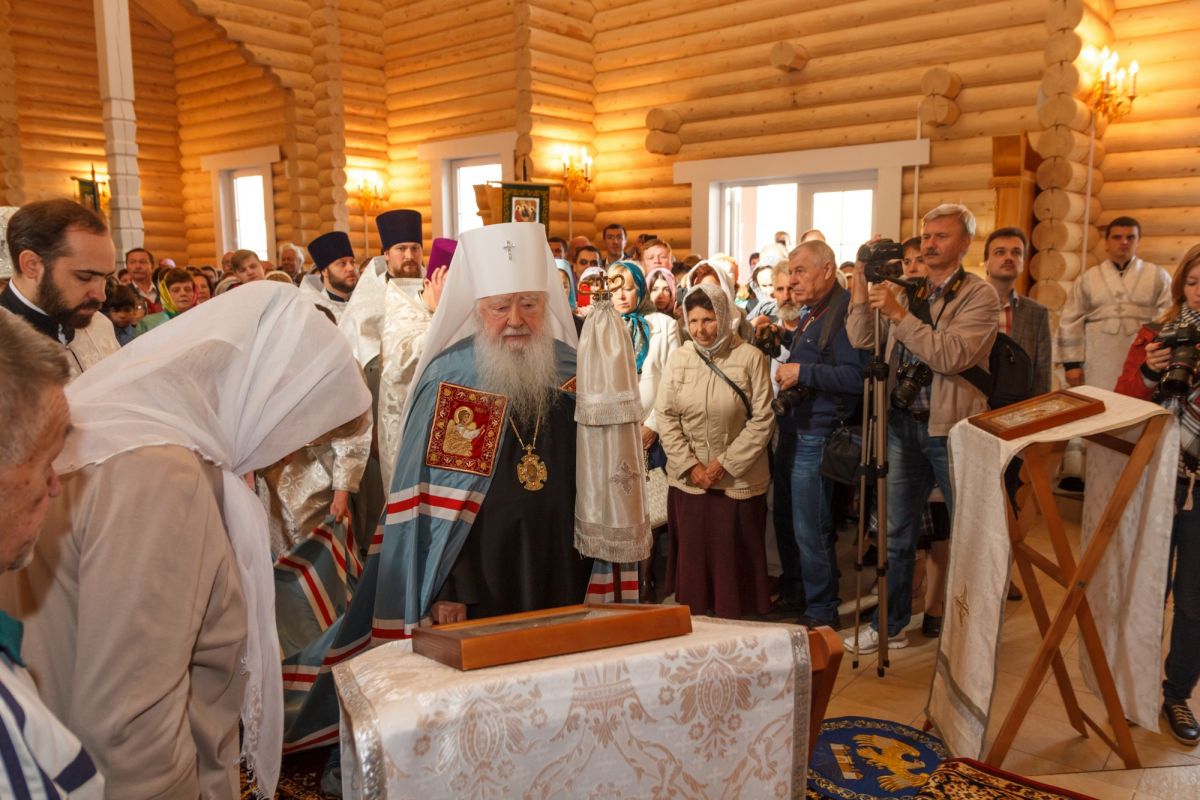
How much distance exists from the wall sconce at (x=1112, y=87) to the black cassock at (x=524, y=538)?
6761 millimetres

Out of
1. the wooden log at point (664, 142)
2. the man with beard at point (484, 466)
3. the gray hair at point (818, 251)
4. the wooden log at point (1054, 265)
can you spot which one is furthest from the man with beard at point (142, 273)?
the wooden log at point (1054, 265)

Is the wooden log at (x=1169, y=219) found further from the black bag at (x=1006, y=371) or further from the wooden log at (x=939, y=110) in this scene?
the black bag at (x=1006, y=371)

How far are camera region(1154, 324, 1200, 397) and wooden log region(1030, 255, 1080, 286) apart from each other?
4747 millimetres

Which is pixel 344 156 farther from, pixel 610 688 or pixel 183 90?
pixel 610 688

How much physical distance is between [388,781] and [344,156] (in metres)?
12.7

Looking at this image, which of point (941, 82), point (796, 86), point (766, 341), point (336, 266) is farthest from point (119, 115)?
point (941, 82)

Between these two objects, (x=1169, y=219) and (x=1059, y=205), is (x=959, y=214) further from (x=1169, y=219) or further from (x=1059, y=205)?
(x=1169, y=219)

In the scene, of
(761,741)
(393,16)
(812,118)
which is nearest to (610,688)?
(761,741)

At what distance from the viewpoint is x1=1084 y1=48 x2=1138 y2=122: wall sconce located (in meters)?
7.30

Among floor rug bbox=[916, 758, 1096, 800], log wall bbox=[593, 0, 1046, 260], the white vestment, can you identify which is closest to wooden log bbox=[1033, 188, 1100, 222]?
log wall bbox=[593, 0, 1046, 260]

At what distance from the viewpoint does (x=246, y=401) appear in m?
1.71

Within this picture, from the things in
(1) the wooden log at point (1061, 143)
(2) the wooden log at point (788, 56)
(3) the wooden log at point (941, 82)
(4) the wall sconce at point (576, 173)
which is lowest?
(1) the wooden log at point (1061, 143)

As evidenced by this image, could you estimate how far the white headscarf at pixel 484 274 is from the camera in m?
2.65

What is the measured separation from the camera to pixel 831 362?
4.10m
